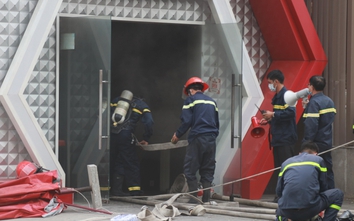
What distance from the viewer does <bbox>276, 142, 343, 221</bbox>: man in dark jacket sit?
8.50 metres

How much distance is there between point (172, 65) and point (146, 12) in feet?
7.00

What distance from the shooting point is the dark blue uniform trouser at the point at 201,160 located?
36.7 feet

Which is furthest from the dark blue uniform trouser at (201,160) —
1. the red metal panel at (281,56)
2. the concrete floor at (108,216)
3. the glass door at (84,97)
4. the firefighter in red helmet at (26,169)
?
the firefighter in red helmet at (26,169)

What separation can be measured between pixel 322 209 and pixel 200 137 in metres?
2.89

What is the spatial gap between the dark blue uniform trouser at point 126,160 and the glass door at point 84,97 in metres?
1.08

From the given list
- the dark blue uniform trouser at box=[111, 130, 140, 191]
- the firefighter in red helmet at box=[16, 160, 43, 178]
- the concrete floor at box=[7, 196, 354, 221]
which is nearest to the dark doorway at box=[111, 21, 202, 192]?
the dark blue uniform trouser at box=[111, 130, 140, 191]

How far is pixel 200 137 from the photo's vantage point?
11203 mm

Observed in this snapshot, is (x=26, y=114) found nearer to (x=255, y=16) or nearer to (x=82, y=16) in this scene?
(x=82, y=16)

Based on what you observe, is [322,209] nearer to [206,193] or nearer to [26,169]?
[206,193]

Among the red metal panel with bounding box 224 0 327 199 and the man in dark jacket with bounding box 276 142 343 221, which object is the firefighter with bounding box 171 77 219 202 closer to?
the red metal panel with bounding box 224 0 327 199

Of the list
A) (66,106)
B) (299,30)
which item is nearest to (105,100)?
(66,106)

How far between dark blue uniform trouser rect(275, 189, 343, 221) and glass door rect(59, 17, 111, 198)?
336cm

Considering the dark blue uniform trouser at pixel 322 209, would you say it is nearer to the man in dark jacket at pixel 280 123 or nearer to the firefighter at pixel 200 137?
the firefighter at pixel 200 137

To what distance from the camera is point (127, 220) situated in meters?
9.27
